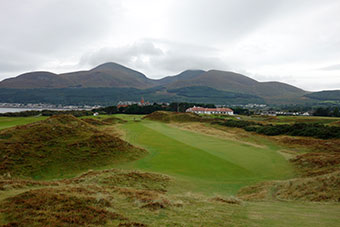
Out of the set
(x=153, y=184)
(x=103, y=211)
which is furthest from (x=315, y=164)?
(x=103, y=211)

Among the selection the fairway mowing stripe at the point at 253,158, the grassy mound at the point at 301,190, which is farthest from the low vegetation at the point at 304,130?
the grassy mound at the point at 301,190

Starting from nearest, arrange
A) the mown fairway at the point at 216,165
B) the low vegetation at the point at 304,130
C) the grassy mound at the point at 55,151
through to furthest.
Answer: the mown fairway at the point at 216,165 < the grassy mound at the point at 55,151 < the low vegetation at the point at 304,130

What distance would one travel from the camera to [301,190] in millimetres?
16172

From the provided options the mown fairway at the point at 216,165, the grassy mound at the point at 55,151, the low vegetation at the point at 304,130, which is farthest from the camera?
the low vegetation at the point at 304,130

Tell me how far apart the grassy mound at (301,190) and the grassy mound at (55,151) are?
622 inches

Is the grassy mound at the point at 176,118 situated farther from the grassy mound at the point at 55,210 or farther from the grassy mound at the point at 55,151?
the grassy mound at the point at 55,210

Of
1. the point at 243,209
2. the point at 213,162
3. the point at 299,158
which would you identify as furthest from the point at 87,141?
the point at 299,158

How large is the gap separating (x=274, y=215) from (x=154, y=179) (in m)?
10.9

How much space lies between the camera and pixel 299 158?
27.8m

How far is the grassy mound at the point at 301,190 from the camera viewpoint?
1449 cm

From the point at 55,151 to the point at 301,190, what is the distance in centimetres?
2492

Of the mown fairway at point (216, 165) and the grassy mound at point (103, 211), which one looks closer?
the grassy mound at point (103, 211)

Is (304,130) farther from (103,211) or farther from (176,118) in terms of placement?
(103,211)

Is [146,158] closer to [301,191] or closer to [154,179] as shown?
[154,179]
